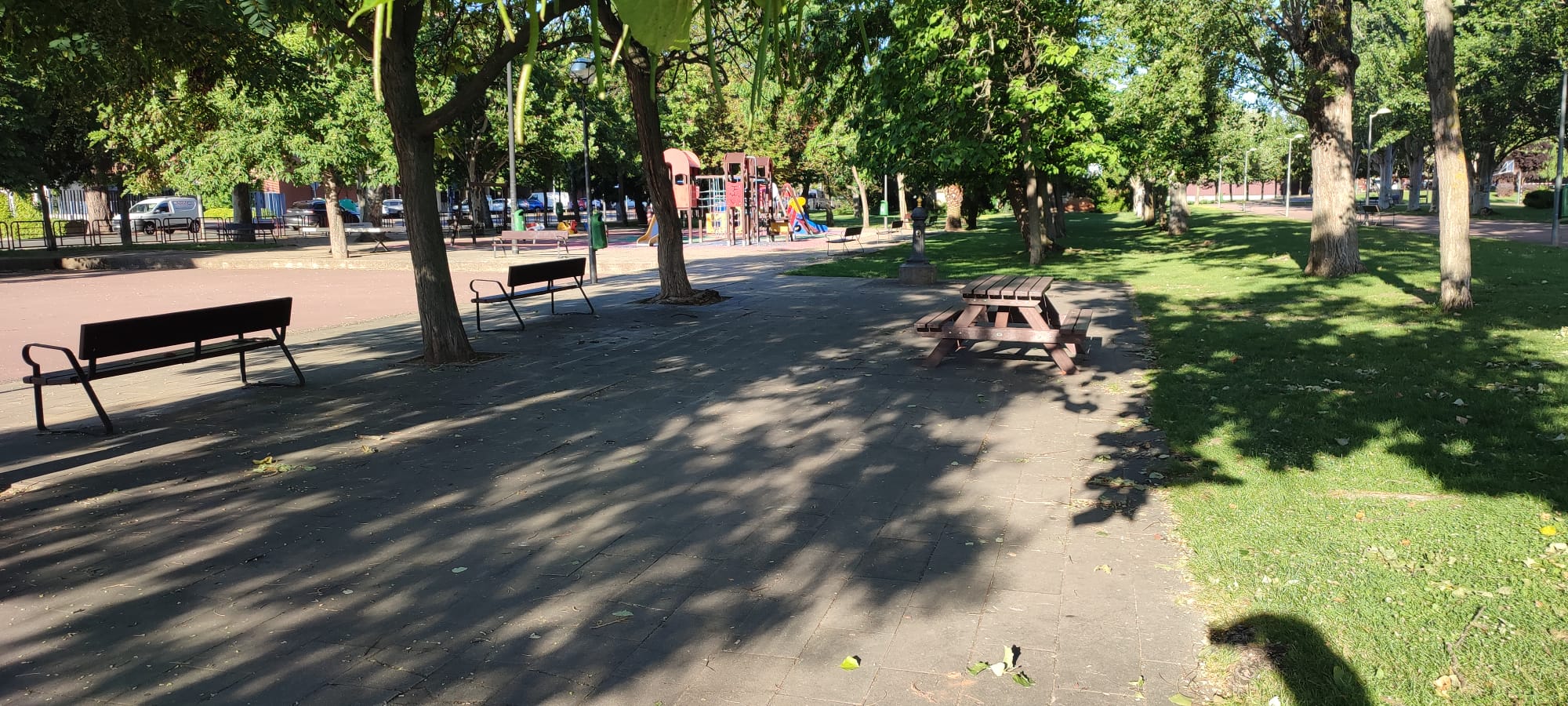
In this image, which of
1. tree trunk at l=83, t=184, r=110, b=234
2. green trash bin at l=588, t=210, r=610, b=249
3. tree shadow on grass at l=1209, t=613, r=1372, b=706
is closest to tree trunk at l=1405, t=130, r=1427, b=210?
green trash bin at l=588, t=210, r=610, b=249

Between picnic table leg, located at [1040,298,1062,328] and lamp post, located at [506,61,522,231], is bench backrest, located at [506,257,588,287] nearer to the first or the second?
lamp post, located at [506,61,522,231]

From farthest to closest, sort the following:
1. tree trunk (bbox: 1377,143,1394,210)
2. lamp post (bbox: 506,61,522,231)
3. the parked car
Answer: tree trunk (bbox: 1377,143,1394,210) → the parked car → lamp post (bbox: 506,61,522,231)

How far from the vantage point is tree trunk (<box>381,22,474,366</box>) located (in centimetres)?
954

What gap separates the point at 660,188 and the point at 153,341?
7910 millimetres

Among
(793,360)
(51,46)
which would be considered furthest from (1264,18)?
(51,46)

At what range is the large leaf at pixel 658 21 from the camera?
1015 mm

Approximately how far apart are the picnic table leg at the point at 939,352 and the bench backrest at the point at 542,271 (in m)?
5.77

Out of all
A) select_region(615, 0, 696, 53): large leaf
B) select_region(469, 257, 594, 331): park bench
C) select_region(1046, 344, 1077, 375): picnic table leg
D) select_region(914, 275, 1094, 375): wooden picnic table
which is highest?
select_region(615, 0, 696, 53): large leaf

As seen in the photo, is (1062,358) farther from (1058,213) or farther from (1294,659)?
(1058,213)

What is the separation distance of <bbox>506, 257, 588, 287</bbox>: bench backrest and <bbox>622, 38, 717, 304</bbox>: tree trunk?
1.47 metres

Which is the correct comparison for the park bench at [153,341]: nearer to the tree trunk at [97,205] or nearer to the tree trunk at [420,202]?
the tree trunk at [420,202]

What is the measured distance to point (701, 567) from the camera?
15.5 feet

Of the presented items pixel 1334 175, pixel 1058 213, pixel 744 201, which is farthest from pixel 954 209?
pixel 1334 175

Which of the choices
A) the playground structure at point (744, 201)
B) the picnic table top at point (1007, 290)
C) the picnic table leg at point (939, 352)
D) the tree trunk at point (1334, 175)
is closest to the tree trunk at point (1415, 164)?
the playground structure at point (744, 201)
